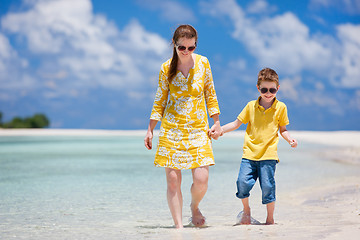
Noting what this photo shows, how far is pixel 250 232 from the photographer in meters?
3.49

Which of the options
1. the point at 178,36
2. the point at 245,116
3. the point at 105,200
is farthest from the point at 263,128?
the point at 105,200

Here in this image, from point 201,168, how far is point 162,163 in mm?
333

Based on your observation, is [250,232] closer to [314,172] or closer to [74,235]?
[74,235]

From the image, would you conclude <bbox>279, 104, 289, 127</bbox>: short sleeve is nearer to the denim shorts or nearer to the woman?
the denim shorts

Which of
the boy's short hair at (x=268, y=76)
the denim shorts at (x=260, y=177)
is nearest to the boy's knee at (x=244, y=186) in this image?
the denim shorts at (x=260, y=177)

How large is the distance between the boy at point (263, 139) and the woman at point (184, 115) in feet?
0.67

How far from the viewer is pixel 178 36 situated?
3.71m

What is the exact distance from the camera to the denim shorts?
3795 mm

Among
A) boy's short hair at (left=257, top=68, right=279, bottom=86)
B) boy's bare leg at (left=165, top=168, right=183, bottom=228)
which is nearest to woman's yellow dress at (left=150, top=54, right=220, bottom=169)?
boy's bare leg at (left=165, top=168, right=183, bottom=228)

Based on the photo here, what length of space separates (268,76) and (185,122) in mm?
A: 847

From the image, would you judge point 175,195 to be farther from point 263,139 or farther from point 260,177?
point 263,139

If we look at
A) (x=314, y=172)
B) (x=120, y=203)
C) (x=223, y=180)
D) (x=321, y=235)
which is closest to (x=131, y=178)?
(x=223, y=180)

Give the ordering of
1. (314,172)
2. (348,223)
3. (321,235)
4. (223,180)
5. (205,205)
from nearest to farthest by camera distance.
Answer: (321,235)
(348,223)
(205,205)
(223,180)
(314,172)

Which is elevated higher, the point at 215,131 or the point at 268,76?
the point at 268,76
